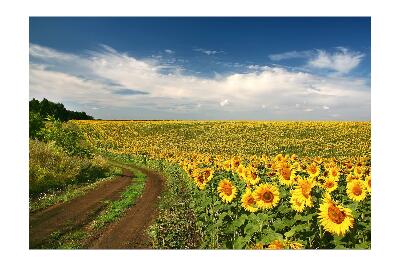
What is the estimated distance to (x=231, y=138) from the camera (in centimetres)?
2428

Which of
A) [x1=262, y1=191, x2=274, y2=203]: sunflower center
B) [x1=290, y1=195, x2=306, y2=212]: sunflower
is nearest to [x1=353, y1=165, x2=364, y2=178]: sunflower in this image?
[x1=290, y1=195, x2=306, y2=212]: sunflower

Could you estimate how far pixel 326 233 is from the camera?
606 centimetres

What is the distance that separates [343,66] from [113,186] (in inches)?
316

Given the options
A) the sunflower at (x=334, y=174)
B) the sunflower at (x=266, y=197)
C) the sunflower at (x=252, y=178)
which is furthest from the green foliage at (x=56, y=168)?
the sunflower at (x=334, y=174)

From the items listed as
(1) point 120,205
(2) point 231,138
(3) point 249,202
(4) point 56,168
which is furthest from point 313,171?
(2) point 231,138

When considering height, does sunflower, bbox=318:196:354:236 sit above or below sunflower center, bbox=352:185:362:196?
below

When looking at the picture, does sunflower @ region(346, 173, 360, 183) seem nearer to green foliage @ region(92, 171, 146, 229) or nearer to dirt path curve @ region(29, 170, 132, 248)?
green foliage @ region(92, 171, 146, 229)

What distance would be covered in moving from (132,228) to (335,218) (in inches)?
190

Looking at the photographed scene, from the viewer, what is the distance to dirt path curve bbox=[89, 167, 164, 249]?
312 inches

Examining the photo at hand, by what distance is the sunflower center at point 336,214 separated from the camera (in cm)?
524

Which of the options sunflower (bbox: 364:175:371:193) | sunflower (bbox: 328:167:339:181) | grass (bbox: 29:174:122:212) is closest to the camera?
sunflower (bbox: 364:175:371:193)

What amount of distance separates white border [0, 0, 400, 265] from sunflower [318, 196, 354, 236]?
2340mm
